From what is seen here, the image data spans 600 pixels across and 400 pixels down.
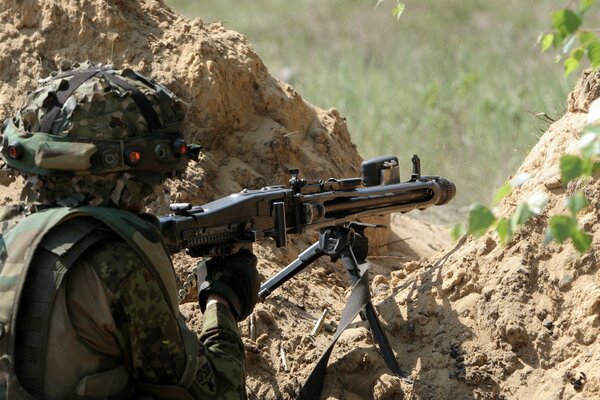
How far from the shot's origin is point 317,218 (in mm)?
5117

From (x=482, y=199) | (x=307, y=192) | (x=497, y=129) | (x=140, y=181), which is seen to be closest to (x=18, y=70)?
(x=307, y=192)

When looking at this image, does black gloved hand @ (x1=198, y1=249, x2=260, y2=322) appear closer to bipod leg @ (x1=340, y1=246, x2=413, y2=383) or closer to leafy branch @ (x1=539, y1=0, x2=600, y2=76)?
bipod leg @ (x1=340, y1=246, x2=413, y2=383)

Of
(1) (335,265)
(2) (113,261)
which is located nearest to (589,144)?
(2) (113,261)

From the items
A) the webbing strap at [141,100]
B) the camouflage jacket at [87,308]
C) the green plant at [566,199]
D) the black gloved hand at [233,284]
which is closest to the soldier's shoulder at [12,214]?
the camouflage jacket at [87,308]

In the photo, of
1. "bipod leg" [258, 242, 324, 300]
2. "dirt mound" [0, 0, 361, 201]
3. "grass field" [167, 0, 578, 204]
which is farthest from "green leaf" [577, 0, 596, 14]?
"grass field" [167, 0, 578, 204]

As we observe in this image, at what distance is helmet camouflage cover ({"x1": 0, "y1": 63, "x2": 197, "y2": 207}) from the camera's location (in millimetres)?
3541

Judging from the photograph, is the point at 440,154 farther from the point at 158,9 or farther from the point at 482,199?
the point at 158,9

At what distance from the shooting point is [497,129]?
12922mm

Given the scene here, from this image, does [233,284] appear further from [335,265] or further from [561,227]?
[335,265]

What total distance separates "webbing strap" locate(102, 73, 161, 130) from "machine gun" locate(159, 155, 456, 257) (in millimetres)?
714

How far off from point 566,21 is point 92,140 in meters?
1.72

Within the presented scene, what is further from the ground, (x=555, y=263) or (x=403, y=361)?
(x=555, y=263)

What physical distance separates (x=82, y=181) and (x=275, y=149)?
10.6 feet

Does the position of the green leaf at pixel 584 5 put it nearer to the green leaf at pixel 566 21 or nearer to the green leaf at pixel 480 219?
the green leaf at pixel 566 21
